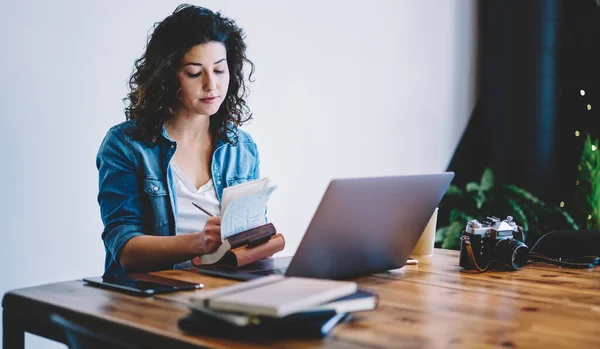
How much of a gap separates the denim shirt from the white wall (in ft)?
1.83

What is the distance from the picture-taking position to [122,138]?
6.58 ft

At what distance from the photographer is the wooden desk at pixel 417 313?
103 centimetres

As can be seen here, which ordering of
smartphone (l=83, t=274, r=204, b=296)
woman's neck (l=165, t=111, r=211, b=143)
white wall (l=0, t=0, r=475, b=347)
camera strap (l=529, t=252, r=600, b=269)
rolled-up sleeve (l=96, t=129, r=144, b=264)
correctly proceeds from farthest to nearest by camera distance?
white wall (l=0, t=0, r=475, b=347)
woman's neck (l=165, t=111, r=211, b=143)
rolled-up sleeve (l=96, t=129, r=144, b=264)
camera strap (l=529, t=252, r=600, b=269)
smartphone (l=83, t=274, r=204, b=296)

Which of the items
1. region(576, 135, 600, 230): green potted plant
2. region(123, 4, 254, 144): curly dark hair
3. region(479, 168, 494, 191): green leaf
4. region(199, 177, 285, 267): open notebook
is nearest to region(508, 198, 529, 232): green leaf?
region(479, 168, 494, 191): green leaf

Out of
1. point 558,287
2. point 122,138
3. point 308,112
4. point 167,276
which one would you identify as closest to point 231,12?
point 308,112

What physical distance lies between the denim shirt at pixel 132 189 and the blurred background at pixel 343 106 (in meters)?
0.57

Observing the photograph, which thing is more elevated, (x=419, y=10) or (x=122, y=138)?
(x=419, y=10)

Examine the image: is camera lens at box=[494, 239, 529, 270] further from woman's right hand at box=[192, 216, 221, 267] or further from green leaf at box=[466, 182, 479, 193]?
green leaf at box=[466, 182, 479, 193]

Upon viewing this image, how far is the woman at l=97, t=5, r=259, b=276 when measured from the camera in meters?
1.91

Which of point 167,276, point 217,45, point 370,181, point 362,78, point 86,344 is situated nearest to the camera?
point 86,344

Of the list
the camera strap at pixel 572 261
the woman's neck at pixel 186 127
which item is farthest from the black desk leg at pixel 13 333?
the camera strap at pixel 572 261

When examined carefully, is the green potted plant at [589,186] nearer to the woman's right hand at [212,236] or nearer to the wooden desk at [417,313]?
Answer: the wooden desk at [417,313]

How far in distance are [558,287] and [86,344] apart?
984 mm

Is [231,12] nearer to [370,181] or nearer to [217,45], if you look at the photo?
[217,45]
